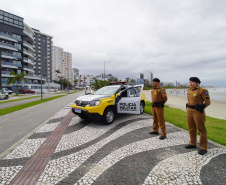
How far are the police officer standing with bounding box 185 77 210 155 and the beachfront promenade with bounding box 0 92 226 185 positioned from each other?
0.25 meters

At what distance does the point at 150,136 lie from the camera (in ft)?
14.1

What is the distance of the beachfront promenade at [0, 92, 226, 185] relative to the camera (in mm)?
2318

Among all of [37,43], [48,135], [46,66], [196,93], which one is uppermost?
[37,43]

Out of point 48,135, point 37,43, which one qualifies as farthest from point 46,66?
point 48,135

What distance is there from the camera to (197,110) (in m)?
3.14

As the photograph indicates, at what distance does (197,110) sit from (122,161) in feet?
7.07

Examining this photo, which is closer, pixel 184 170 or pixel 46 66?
pixel 184 170

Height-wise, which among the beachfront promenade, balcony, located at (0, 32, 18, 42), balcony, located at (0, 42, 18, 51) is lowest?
the beachfront promenade

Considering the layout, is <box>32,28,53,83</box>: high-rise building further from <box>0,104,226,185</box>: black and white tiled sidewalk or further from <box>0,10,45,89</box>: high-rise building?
<box>0,104,226,185</box>: black and white tiled sidewalk

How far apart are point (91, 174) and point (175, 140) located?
2772mm

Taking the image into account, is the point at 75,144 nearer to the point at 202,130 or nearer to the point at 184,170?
the point at 184,170

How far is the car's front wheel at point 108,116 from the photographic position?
537 centimetres

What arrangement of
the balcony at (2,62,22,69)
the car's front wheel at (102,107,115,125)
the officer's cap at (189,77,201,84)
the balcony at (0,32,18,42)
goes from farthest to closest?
1. the balcony at (2,62,22,69)
2. the balcony at (0,32,18,42)
3. the car's front wheel at (102,107,115,125)
4. the officer's cap at (189,77,201,84)

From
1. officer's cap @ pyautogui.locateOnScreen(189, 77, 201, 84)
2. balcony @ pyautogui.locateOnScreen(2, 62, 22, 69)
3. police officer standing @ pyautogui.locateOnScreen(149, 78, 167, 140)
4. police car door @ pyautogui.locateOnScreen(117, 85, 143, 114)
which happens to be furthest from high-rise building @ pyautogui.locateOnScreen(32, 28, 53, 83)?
officer's cap @ pyautogui.locateOnScreen(189, 77, 201, 84)
